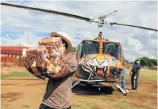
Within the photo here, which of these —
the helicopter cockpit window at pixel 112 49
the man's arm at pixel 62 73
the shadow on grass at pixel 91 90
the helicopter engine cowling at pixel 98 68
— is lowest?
the shadow on grass at pixel 91 90

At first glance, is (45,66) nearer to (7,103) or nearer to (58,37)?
(58,37)

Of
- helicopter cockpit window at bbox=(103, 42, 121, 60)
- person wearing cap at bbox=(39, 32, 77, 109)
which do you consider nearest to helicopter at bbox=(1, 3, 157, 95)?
helicopter cockpit window at bbox=(103, 42, 121, 60)

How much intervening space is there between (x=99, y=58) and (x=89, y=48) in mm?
1153

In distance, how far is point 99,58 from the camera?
475 inches

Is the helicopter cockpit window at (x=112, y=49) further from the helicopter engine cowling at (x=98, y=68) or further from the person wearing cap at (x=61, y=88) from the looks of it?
the person wearing cap at (x=61, y=88)

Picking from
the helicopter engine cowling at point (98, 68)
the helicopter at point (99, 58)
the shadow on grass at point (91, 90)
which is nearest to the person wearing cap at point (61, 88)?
the helicopter at point (99, 58)

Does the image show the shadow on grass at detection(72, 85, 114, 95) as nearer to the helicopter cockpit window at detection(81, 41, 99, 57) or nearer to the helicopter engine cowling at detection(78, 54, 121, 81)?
the helicopter engine cowling at detection(78, 54, 121, 81)

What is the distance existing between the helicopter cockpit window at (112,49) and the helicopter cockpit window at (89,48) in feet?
1.17

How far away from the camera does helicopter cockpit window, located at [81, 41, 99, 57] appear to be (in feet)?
42.4

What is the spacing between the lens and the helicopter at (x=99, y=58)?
38.6 feet

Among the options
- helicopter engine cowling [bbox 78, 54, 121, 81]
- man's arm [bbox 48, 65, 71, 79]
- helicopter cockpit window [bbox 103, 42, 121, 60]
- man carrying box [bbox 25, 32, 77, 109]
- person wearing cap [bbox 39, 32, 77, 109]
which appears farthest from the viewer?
helicopter cockpit window [bbox 103, 42, 121, 60]

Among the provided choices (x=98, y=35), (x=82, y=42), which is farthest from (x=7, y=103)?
(x=98, y=35)

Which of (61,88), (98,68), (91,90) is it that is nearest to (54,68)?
(61,88)

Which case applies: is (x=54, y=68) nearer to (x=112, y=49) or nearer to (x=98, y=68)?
(x=98, y=68)
